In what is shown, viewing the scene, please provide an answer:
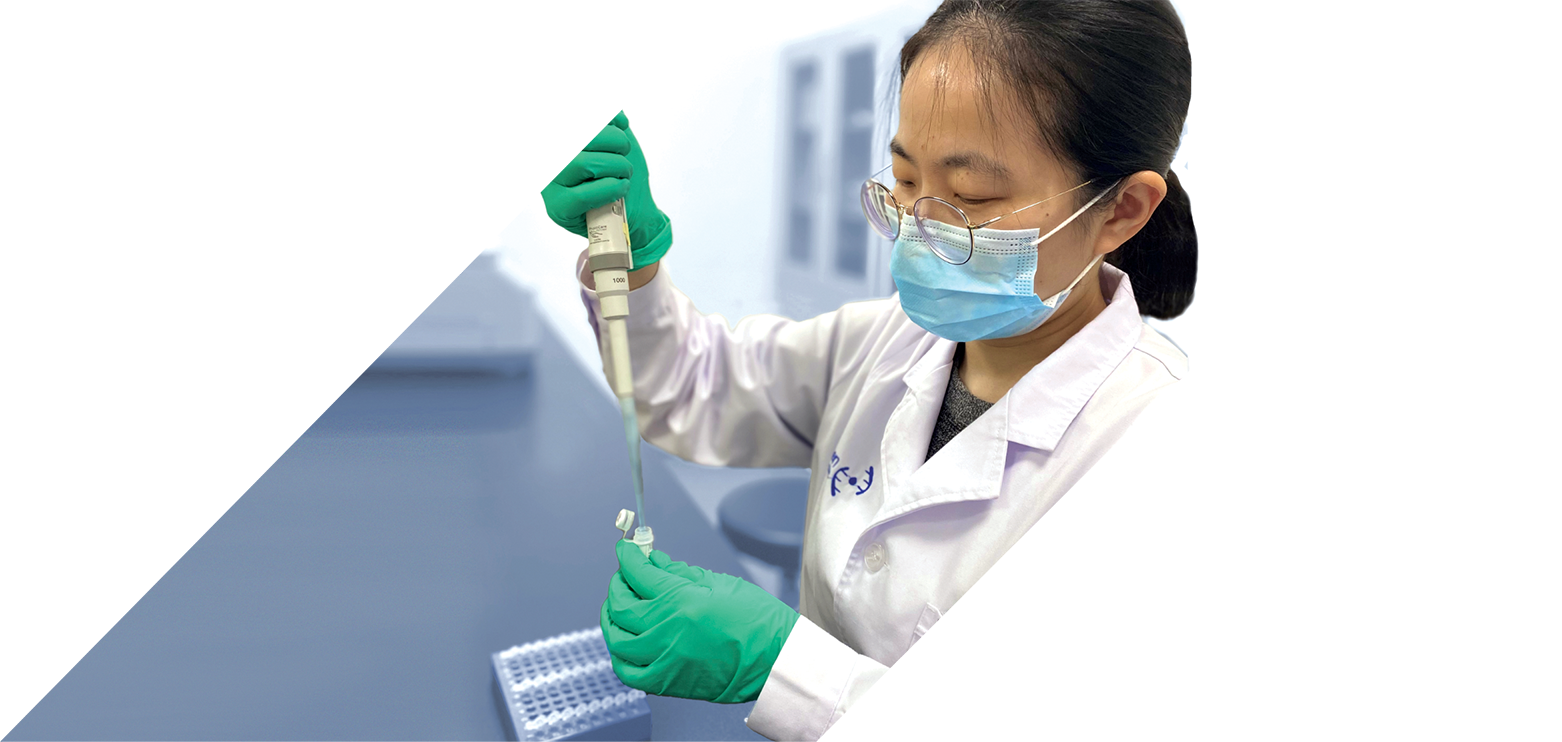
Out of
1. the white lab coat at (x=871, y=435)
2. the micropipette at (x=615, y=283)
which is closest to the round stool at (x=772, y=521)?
the white lab coat at (x=871, y=435)

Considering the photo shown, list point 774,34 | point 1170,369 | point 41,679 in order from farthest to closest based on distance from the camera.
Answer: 1. point 774,34
2. point 41,679
3. point 1170,369

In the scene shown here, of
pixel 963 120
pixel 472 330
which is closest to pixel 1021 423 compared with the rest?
pixel 963 120

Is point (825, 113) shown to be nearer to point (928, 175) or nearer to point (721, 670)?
point (928, 175)

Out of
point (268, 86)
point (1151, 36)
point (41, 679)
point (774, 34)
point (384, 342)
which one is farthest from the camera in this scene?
point (384, 342)

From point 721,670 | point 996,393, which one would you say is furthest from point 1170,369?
point 721,670

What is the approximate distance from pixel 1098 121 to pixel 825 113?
890 millimetres

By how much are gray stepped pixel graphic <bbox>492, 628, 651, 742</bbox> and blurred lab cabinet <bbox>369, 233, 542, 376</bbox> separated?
111 centimetres

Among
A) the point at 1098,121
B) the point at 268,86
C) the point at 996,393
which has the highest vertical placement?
the point at 268,86

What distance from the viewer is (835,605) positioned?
0.95 metres

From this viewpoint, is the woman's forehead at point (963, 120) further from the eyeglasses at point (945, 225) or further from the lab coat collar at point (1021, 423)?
the lab coat collar at point (1021, 423)

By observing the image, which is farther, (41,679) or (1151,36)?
(41,679)

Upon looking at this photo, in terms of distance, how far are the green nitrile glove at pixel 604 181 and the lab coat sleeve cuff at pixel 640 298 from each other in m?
0.07

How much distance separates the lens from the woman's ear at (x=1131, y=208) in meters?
0.87

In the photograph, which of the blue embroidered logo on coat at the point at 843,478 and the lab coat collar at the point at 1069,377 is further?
the blue embroidered logo on coat at the point at 843,478
